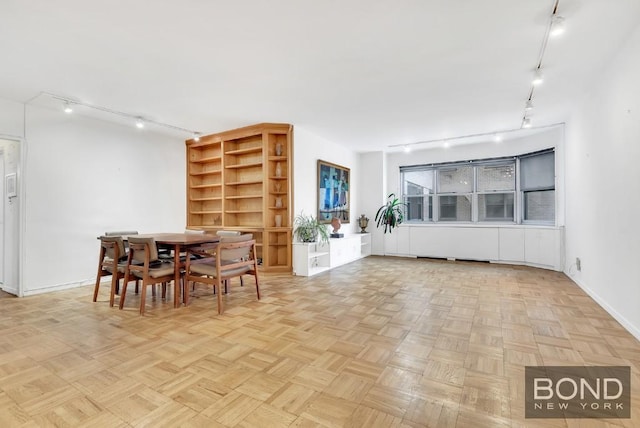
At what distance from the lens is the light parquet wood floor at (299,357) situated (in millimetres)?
1604

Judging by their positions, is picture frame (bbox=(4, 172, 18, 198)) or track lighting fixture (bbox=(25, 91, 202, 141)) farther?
picture frame (bbox=(4, 172, 18, 198))

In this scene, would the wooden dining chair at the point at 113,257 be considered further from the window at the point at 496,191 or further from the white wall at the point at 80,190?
the window at the point at 496,191

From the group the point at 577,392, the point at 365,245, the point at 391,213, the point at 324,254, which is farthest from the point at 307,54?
the point at 365,245

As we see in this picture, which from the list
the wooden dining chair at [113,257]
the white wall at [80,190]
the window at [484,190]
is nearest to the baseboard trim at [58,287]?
the white wall at [80,190]

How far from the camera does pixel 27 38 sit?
2602 mm

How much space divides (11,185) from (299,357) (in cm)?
491

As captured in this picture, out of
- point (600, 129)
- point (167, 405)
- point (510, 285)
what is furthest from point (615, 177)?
point (167, 405)

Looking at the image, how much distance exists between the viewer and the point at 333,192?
6.52m

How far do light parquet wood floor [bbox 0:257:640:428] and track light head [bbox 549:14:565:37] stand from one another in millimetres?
2536

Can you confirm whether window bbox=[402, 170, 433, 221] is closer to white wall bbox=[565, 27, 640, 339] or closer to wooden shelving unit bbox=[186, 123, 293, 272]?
white wall bbox=[565, 27, 640, 339]

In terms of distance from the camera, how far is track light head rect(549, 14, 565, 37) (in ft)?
7.60

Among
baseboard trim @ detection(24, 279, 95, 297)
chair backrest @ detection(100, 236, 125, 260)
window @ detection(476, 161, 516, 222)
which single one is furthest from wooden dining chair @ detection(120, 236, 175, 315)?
window @ detection(476, 161, 516, 222)

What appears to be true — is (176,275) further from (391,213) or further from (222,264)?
(391,213)

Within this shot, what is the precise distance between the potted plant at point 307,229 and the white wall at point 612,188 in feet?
12.4
